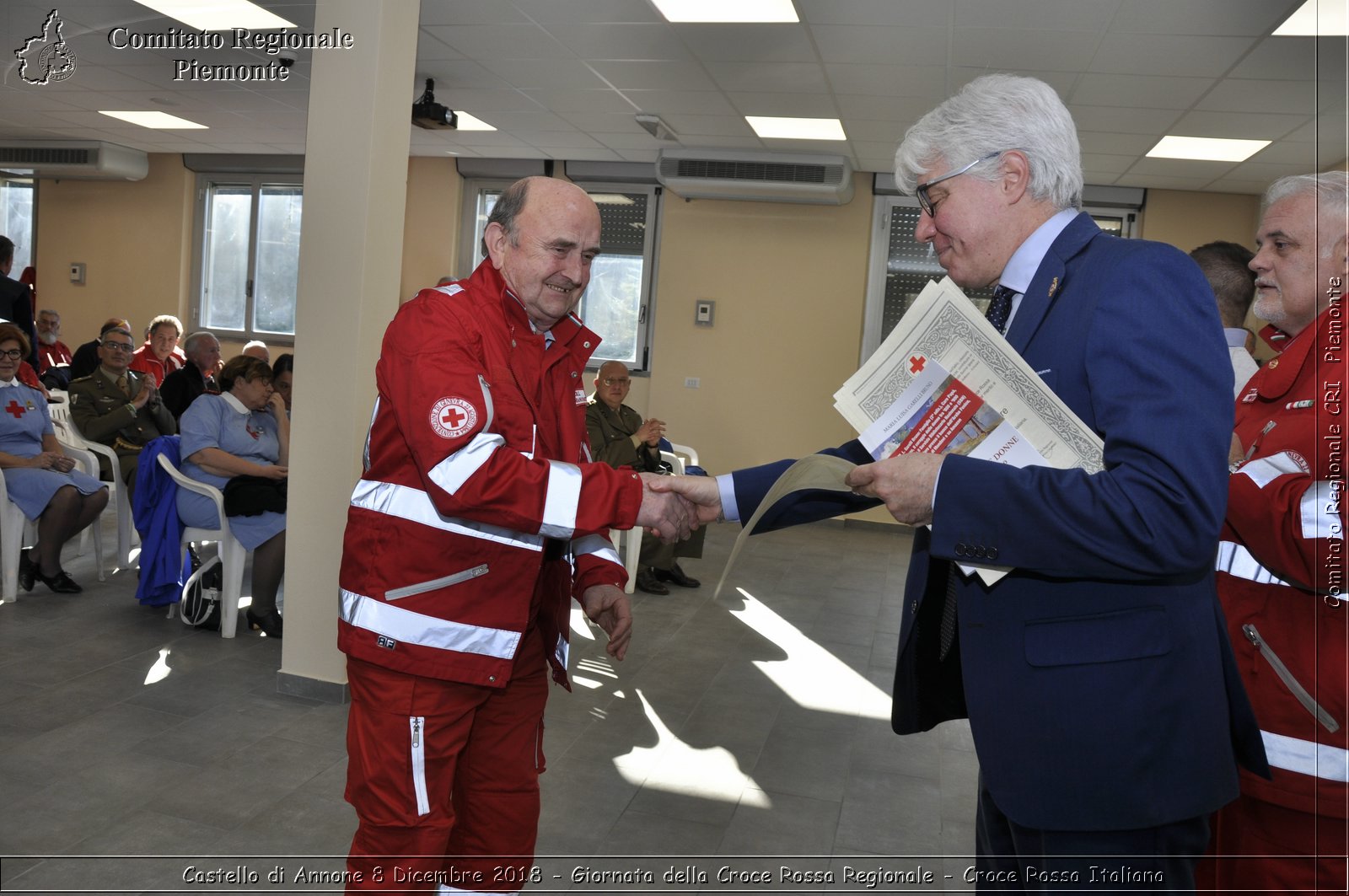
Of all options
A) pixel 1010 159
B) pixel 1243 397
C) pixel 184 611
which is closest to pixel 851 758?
pixel 1243 397

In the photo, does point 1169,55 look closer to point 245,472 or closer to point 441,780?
point 245,472

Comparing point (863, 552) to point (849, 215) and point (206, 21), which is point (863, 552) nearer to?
point (849, 215)

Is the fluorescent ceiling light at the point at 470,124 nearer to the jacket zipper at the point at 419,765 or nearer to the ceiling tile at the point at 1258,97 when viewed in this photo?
the ceiling tile at the point at 1258,97

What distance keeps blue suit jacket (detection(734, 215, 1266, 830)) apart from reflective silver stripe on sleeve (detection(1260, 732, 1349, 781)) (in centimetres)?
30

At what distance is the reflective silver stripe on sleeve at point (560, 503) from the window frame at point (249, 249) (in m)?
10.2

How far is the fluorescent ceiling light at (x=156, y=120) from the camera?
29.6 ft

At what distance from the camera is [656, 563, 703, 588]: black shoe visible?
→ 6.18m

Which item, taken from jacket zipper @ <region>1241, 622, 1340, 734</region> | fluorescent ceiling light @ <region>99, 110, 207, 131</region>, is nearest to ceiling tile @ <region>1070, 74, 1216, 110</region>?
jacket zipper @ <region>1241, 622, 1340, 734</region>

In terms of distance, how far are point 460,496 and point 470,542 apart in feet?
0.50

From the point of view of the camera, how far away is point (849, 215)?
9297 millimetres

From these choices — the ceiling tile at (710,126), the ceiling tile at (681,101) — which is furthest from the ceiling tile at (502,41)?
the ceiling tile at (710,126)

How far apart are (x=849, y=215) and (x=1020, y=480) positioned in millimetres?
8586

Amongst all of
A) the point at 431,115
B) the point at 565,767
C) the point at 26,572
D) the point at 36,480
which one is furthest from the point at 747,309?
the point at 565,767

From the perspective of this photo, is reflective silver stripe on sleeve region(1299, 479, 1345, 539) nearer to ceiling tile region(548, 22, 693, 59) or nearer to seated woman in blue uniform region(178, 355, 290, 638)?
seated woman in blue uniform region(178, 355, 290, 638)
